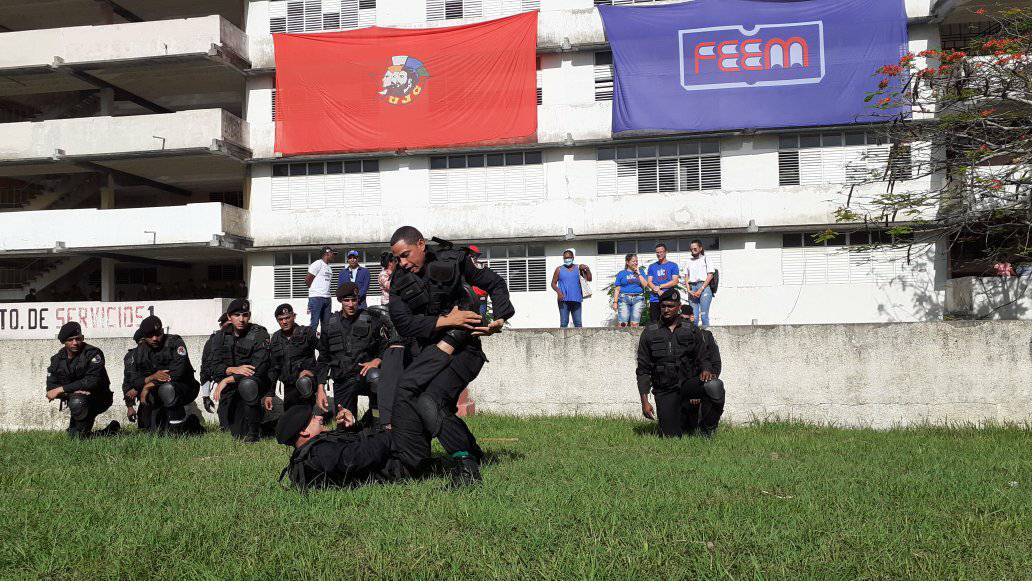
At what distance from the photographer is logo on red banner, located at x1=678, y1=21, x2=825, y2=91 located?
2177 cm

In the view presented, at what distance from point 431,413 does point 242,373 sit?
529 centimetres

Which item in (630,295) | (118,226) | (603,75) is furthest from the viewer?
(118,226)

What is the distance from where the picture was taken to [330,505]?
5.18 metres

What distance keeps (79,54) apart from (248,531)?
80.4 feet

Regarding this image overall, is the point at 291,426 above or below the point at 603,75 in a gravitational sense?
below

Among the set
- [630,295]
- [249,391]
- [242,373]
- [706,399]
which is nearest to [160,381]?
[242,373]

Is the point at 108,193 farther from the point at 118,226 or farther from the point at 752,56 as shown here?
the point at 752,56

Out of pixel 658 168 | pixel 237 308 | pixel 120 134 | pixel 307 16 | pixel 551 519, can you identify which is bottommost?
pixel 551 519

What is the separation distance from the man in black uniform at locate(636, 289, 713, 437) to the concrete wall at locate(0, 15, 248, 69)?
19.2 m

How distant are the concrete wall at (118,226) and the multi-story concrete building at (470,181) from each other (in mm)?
50

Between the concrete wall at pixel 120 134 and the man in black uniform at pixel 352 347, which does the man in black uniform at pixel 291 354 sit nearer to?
the man in black uniform at pixel 352 347

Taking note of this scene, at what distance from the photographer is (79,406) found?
33.8ft

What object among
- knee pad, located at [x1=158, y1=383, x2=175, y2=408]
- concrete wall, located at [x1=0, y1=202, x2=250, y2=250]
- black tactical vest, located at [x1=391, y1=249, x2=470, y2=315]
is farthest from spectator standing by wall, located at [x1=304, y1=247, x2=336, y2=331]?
black tactical vest, located at [x1=391, y1=249, x2=470, y2=315]

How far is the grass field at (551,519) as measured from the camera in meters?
3.88
